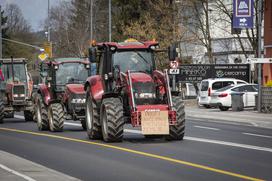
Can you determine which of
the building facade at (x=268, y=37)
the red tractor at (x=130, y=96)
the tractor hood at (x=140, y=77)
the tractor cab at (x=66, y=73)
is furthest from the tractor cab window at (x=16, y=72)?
the building facade at (x=268, y=37)

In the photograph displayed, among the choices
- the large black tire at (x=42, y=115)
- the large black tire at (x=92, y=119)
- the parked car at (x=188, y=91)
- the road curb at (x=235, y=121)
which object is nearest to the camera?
the large black tire at (x=92, y=119)

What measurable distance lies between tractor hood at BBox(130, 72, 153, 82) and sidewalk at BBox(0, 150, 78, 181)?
4750 mm

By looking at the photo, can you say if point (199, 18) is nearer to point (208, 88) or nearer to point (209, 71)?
point (209, 71)

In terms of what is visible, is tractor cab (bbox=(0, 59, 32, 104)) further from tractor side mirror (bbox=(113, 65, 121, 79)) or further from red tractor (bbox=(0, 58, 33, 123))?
tractor side mirror (bbox=(113, 65, 121, 79))

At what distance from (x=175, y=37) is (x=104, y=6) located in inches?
1185

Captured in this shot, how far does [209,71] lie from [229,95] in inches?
551

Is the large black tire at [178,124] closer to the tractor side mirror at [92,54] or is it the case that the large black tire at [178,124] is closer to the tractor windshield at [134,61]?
the tractor windshield at [134,61]

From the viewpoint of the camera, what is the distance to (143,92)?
20062 millimetres

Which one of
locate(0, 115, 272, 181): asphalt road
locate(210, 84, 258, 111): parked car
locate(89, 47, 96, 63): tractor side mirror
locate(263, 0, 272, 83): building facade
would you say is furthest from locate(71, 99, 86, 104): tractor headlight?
locate(263, 0, 272, 83): building facade

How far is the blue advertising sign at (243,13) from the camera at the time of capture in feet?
125

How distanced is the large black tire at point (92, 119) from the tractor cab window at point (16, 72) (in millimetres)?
14310

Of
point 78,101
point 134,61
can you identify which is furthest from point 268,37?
point 134,61

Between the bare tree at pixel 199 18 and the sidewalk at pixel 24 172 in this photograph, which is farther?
the bare tree at pixel 199 18

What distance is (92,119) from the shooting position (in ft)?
71.4
